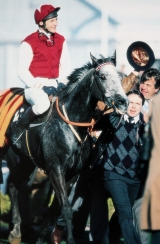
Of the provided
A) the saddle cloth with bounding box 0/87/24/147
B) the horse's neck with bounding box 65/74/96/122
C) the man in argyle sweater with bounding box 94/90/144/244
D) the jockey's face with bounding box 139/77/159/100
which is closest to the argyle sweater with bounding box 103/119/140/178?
the man in argyle sweater with bounding box 94/90/144/244

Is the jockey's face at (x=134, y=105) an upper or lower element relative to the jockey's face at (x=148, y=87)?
lower

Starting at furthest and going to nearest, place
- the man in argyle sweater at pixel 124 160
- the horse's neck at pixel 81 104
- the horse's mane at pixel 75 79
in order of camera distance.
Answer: the horse's mane at pixel 75 79
the horse's neck at pixel 81 104
the man in argyle sweater at pixel 124 160

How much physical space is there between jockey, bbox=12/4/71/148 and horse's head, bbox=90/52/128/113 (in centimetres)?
59

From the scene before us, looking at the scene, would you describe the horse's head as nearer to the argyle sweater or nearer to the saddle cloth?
the argyle sweater

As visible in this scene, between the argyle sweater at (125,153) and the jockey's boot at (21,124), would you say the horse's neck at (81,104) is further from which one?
the argyle sweater at (125,153)

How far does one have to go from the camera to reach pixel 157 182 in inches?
134

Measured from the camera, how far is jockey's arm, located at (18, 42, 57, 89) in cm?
650

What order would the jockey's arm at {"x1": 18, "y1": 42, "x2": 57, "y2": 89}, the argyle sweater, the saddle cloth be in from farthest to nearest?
the saddle cloth < the jockey's arm at {"x1": 18, "y1": 42, "x2": 57, "y2": 89} < the argyle sweater

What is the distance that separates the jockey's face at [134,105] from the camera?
576 centimetres

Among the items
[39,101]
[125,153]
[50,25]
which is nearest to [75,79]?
[39,101]

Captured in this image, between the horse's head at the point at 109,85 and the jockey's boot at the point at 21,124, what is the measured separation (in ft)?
2.39

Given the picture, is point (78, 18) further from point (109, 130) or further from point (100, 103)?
point (109, 130)

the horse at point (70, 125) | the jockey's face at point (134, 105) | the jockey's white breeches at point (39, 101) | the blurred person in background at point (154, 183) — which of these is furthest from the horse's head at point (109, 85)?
the blurred person in background at point (154, 183)

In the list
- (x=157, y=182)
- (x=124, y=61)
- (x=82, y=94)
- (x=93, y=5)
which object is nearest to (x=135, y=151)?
(x=82, y=94)
